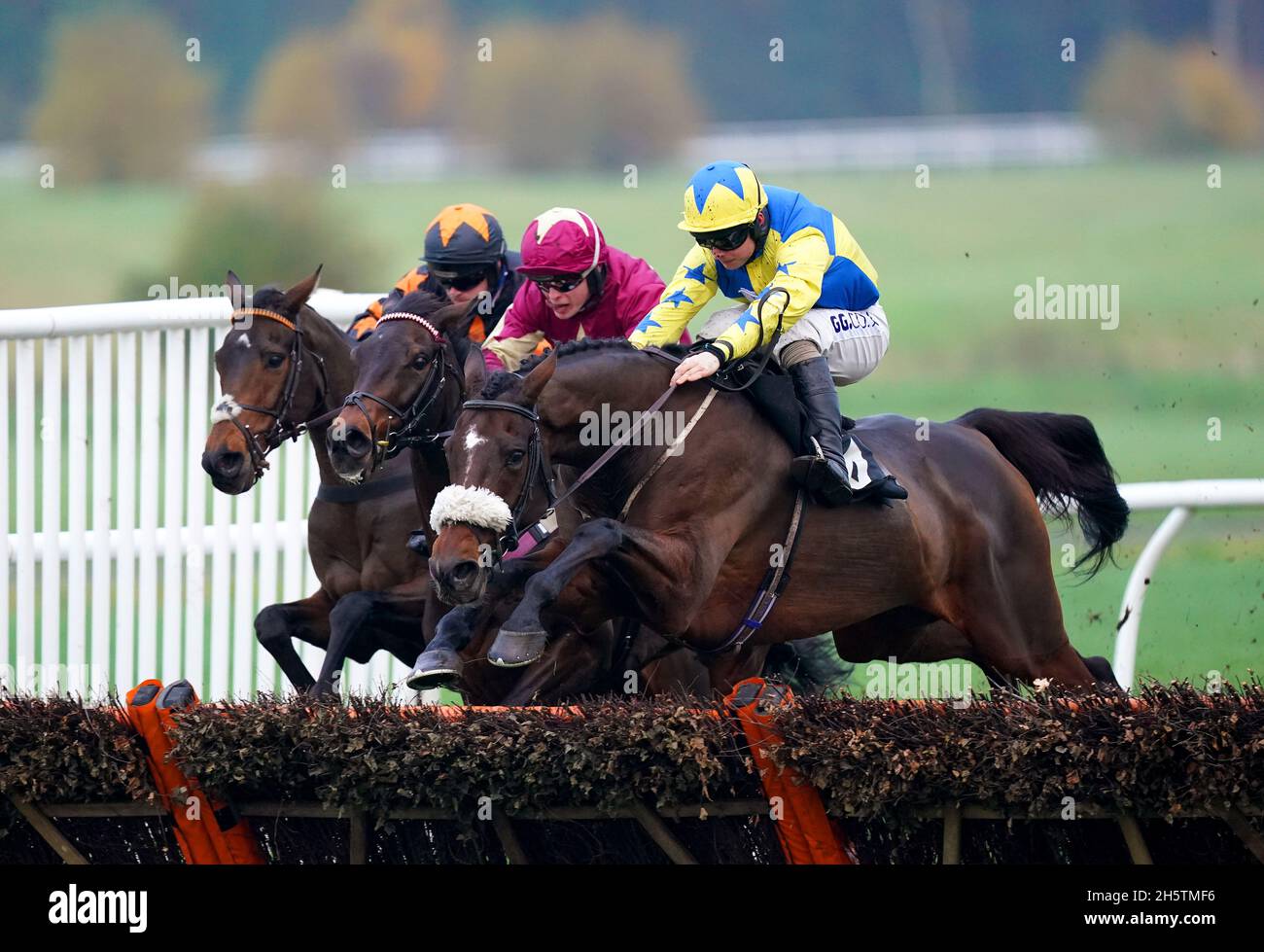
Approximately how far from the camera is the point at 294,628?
557 cm

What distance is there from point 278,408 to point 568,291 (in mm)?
864

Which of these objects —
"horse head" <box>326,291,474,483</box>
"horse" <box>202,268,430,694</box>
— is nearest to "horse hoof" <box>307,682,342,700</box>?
"horse" <box>202,268,430,694</box>

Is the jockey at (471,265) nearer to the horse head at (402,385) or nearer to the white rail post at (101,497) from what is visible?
the horse head at (402,385)

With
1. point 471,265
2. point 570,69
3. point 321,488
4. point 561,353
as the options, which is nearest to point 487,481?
point 561,353

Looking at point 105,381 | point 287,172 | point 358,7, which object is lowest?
point 105,381

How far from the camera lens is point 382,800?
4109 mm

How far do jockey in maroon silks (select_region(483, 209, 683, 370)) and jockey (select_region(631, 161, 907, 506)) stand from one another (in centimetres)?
20

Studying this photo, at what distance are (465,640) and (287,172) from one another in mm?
20751

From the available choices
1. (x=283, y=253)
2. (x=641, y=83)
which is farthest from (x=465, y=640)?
(x=641, y=83)

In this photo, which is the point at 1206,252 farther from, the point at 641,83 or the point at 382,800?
the point at 382,800

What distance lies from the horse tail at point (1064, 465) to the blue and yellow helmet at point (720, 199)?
4.84 feet

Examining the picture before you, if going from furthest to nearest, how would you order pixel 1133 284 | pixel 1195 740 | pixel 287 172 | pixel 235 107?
pixel 235 107 < pixel 287 172 < pixel 1133 284 < pixel 1195 740

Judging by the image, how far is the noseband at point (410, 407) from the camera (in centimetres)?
498

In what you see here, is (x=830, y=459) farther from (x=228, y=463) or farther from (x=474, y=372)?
(x=228, y=463)
